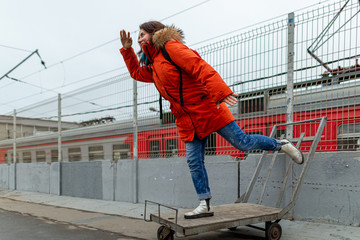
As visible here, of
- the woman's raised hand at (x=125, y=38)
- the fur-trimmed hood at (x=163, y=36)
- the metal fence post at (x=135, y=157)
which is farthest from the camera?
the metal fence post at (x=135, y=157)

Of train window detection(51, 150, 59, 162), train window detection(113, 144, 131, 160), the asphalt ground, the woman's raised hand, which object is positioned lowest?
the asphalt ground

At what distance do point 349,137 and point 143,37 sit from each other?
105 inches

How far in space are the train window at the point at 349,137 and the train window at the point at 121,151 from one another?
4.47 metres

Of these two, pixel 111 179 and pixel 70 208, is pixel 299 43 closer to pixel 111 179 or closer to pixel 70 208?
pixel 111 179

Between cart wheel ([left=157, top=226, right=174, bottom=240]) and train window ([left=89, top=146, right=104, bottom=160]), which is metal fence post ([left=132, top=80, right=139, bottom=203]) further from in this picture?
cart wheel ([left=157, top=226, right=174, bottom=240])

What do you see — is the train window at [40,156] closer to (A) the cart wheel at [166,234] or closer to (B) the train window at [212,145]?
(B) the train window at [212,145]

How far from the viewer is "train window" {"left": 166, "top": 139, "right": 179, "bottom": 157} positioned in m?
5.95

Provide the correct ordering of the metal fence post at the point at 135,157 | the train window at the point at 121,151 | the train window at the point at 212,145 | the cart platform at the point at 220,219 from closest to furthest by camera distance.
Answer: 1. the cart platform at the point at 220,219
2. the train window at the point at 212,145
3. the metal fence post at the point at 135,157
4. the train window at the point at 121,151

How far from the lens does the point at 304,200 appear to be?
415cm

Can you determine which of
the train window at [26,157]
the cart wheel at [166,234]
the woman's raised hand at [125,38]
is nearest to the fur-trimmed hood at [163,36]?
the woman's raised hand at [125,38]

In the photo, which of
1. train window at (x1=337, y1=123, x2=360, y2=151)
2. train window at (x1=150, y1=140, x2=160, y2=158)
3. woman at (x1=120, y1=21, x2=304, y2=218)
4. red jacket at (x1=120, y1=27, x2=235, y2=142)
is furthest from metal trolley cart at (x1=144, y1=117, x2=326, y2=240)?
train window at (x1=150, y1=140, x2=160, y2=158)

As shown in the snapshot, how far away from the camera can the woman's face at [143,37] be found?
3303mm

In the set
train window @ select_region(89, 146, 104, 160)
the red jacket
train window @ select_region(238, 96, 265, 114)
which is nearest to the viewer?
the red jacket

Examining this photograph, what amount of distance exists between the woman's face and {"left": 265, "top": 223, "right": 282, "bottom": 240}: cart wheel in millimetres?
2290
